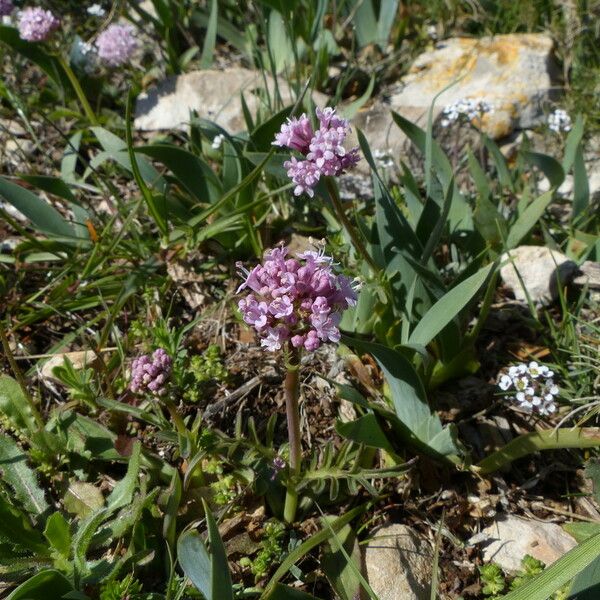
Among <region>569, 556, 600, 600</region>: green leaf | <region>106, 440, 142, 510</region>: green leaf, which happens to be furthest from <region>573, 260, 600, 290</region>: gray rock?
<region>106, 440, 142, 510</region>: green leaf

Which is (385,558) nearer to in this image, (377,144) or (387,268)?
(387,268)

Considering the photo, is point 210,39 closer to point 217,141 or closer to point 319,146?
point 217,141

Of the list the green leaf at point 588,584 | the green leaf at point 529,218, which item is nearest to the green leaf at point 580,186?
the green leaf at point 529,218

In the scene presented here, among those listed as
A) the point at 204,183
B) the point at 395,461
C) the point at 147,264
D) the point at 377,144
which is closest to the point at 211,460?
the point at 395,461

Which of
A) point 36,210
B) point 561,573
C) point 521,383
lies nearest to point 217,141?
point 36,210

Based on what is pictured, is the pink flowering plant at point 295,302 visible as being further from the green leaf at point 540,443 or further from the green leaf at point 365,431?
the green leaf at point 540,443

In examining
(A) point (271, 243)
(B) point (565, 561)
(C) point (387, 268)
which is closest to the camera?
(B) point (565, 561)
